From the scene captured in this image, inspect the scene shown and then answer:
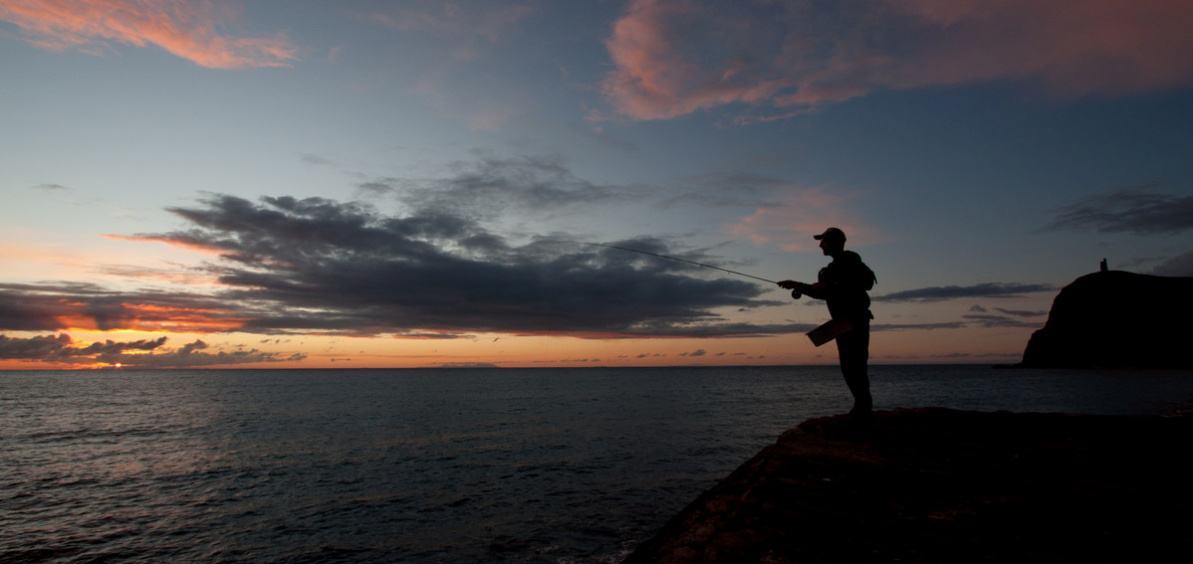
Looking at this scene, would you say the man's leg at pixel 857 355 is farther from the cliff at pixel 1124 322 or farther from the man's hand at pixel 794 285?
the cliff at pixel 1124 322

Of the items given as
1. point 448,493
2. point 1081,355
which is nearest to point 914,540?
point 448,493

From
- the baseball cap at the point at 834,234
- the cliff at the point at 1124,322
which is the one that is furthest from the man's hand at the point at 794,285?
the cliff at the point at 1124,322

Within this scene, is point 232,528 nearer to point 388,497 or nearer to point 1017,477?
point 388,497

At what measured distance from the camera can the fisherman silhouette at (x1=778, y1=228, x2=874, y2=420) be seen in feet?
27.8

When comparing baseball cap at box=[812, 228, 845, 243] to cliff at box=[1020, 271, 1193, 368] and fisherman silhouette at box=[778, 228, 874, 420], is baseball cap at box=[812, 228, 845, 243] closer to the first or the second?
fisherman silhouette at box=[778, 228, 874, 420]

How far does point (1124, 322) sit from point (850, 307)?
193095 mm

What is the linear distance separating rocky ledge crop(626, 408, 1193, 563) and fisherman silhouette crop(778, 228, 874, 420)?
916 millimetres

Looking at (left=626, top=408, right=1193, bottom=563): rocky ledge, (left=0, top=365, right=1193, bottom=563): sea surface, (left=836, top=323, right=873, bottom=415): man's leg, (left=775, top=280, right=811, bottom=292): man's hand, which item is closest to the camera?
(left=626, top=408, right=1193, bottom=563): rocky ledge

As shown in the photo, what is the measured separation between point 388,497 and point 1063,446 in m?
17.1

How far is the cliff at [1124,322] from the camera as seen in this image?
455 ft

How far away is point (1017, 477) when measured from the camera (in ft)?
20.0

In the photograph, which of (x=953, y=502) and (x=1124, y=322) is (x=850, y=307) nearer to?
(x=953, y=502)

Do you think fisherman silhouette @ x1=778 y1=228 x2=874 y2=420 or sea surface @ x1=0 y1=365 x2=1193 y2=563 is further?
sea surface @ x1=0 y1=365 x2=1193 y2=563

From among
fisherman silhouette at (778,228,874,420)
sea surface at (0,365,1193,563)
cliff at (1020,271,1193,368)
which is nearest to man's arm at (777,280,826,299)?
fisherman silhouette at (778,228,874,420)
